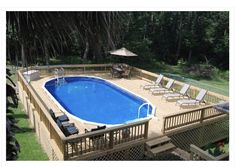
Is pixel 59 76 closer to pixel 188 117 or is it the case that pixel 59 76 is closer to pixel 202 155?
pixel 188 117

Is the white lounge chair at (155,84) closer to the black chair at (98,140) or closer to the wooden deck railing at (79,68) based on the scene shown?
the wooden deck railing at (79,68)

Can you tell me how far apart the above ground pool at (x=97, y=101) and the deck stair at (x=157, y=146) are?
1920mm

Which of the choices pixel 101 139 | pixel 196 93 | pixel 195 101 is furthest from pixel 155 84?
pixel 101 139

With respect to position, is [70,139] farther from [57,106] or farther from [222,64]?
[222,64]

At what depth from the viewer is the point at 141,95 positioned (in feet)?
40.1

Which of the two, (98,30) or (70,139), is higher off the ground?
(98,30)

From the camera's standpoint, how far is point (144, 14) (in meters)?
26.5

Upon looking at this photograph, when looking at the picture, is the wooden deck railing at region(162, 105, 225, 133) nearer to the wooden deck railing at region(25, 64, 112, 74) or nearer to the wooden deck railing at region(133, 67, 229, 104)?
the wooden deck railing at region(133, 67, 229, 104)

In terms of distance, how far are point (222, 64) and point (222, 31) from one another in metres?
3.48

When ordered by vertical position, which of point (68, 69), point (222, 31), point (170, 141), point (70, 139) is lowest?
point (170, 141)

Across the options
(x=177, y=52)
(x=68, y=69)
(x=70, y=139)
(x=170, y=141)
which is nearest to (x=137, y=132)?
(x=170, y=141)

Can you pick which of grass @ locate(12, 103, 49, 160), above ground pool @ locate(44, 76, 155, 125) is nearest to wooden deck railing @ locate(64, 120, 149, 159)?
grass @ locate(12, 103, 49, 160)

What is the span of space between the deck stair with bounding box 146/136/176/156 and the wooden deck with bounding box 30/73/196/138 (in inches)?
11.9
